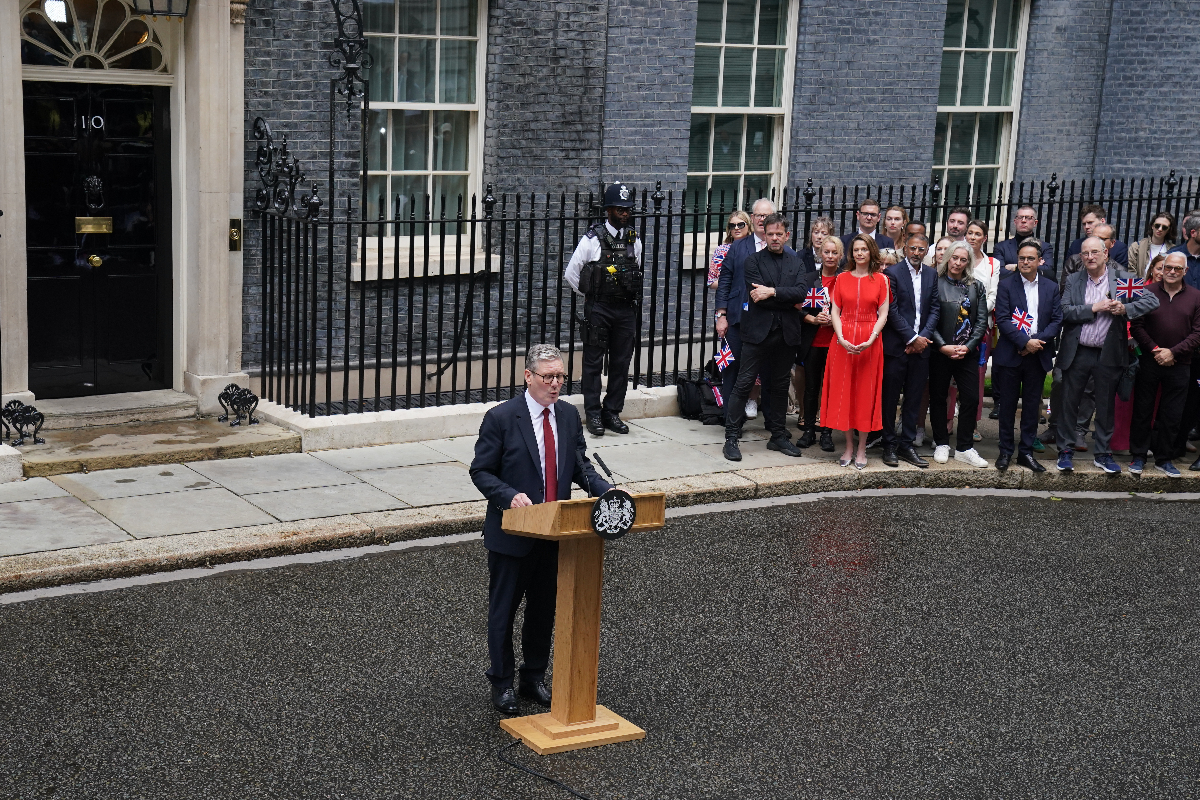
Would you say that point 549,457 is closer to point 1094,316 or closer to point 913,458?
point 913,458

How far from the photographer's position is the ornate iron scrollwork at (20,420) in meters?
9.65

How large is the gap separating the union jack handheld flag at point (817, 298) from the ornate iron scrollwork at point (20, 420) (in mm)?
5597

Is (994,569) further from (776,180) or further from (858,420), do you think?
(776,180)

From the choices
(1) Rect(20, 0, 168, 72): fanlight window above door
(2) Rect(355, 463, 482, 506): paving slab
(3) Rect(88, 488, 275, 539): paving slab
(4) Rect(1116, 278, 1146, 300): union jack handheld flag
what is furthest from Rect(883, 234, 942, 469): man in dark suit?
(1) Rect(20, 0, 168, 72): fanlight window above door

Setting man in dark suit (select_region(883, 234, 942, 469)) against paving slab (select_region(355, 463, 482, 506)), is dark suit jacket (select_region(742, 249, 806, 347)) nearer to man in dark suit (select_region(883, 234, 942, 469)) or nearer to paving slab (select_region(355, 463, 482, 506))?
man in dark suit (select_region(883, 234, 942, 469))

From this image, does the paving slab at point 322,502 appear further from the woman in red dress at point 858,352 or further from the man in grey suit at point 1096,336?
the man in grey suit at point 1096,336

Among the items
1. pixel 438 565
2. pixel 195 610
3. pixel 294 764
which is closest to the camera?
pixel 294 764

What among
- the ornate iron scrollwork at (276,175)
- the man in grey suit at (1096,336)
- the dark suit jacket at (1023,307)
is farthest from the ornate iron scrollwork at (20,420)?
the man in grey suit at (1096,336)

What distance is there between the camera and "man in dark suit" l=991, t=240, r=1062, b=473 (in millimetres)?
10586

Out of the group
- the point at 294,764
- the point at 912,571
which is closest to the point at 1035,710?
the point at 912,571

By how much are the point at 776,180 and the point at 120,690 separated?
387 inches

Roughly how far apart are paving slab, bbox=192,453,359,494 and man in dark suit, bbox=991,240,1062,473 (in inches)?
194

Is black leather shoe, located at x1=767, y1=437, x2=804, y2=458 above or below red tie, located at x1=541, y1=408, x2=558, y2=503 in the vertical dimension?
below

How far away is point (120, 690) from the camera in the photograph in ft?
20.6
